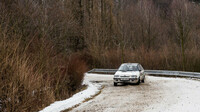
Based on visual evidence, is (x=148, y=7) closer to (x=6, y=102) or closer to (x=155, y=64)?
(x=155, y=64)

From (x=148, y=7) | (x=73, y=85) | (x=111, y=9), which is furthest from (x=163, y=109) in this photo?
(x=148, y=7)

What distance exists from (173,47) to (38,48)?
2146cm

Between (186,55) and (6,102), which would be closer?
(6,102)

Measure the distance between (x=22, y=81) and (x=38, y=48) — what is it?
5708mm

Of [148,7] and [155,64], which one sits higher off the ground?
[148,7]

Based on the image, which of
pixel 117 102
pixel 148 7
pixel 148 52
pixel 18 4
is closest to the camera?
pixel 117 102

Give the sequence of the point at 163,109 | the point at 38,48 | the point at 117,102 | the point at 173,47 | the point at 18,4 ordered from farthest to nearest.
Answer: the point at 173,47 < the point at 18,4 < the point at 38,48 < the point at 117,102 < the point at 163,109

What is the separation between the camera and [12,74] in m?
7.50

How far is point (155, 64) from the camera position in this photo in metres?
32.1

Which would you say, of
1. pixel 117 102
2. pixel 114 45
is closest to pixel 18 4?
pixel 117 102

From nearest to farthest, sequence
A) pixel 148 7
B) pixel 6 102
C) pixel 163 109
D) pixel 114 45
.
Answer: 1. pixel 6 102
2. pixel 163 109
3. pixel 114 45
4. pixel 148 7

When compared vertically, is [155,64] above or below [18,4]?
below

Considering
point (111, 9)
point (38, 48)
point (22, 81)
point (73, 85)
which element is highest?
point (111, 9)

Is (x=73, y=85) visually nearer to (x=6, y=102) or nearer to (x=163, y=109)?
(x=163, y=109)
